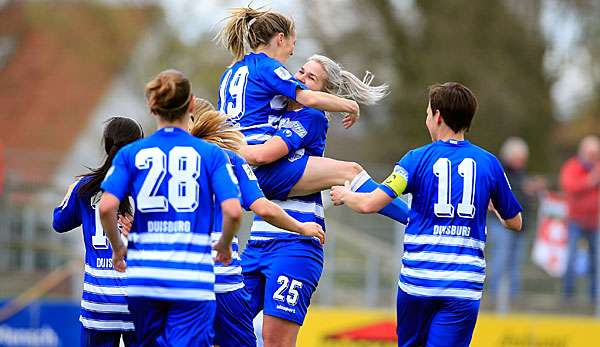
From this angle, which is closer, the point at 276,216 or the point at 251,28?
the point at 276,216

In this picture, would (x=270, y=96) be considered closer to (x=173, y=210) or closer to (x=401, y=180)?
(x=401, y=180)

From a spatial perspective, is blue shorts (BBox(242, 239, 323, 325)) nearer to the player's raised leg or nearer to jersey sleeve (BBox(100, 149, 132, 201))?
the player's raised leg

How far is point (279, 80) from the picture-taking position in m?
5.99

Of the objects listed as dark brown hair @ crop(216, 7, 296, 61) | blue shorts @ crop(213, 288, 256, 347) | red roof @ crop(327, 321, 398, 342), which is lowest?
red roof @ crop(327, 321, 398, 342)

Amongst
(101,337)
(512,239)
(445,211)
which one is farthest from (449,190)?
(512,239)

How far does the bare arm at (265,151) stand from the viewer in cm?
605

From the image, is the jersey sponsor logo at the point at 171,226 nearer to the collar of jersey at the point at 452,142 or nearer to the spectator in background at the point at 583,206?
the collar of jersey at the point at 452,142

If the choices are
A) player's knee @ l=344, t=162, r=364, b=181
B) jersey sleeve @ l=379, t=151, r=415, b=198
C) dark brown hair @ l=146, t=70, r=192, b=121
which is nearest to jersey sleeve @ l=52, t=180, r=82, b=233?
dark brown hair @ l=146, t=70, r=192, b=121

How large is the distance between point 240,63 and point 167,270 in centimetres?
183

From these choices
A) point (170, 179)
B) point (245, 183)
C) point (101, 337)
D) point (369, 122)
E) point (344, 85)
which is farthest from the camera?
point (369, 122)

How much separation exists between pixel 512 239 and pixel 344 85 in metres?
7.34

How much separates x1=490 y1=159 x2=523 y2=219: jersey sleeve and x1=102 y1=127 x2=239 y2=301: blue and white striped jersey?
160 centimetres

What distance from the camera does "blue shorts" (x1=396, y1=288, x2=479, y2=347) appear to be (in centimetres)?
571

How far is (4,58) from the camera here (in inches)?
1089
